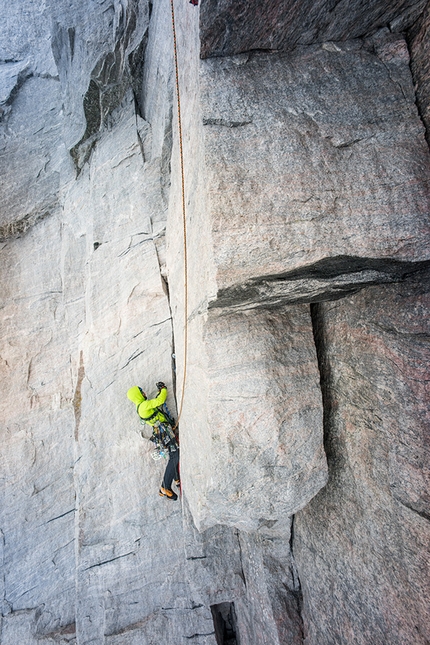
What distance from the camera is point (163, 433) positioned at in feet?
21.0

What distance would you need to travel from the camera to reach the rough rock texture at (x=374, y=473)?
335 cm

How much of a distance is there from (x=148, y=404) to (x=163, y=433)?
0.67 metres

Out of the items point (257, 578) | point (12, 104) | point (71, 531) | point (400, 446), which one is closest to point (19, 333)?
point (71, 531)

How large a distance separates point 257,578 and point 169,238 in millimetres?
5871

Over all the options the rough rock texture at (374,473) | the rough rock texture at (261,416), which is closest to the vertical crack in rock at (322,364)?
the rough rock texture at (374,473)

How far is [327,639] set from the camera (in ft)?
15.1

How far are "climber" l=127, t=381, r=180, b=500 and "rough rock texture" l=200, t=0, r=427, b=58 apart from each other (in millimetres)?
4938

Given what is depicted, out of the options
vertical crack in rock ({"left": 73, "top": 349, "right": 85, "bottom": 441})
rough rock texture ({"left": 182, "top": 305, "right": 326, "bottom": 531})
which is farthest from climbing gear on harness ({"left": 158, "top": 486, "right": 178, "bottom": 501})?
rough rock texture ({"left": 182, "top": 305, "right": 326, "bottom": 531})

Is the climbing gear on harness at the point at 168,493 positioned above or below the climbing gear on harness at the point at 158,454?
below

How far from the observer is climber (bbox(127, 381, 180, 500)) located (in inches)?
246

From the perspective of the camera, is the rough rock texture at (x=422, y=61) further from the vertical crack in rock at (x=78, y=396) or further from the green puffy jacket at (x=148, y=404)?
the vertical crack in rock at (x=78, y=396)

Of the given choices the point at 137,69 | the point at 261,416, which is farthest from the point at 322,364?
the point at 137,69

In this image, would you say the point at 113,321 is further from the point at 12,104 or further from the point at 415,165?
the point at 12,104

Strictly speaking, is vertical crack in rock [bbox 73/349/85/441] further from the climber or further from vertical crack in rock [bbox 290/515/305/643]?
vertical crack in rock [bbox 290/515/305/643]
